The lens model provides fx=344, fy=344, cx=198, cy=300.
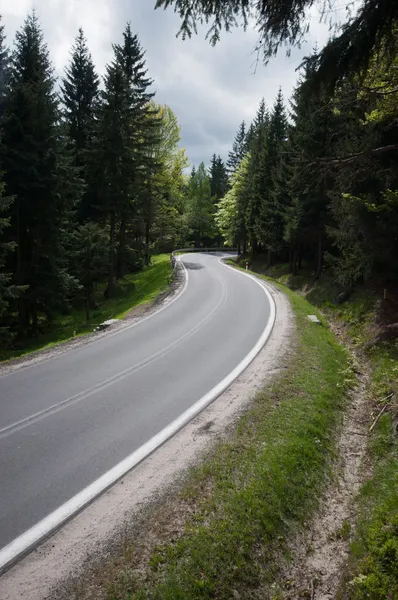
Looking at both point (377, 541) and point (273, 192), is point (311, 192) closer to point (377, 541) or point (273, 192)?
point (273, 192)

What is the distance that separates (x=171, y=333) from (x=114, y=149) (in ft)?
59.7

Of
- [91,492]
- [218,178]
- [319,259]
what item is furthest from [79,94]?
[218,178]

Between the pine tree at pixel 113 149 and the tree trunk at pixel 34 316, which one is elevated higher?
the pine tree at pixel 113 149

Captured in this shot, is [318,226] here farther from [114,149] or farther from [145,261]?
[145,261]

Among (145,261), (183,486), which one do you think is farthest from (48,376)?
(145,261)

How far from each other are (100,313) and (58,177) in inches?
347

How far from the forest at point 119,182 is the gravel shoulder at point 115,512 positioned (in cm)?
589

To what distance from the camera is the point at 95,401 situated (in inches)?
291

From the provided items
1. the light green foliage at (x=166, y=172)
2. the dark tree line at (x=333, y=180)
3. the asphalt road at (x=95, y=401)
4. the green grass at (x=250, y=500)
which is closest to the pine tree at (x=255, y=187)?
the dark tree line at (x=333, y=180)

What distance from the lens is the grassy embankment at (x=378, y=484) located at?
4005 mm

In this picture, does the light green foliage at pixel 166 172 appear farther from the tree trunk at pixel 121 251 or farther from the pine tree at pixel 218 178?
the pine tree at pixel 218 178

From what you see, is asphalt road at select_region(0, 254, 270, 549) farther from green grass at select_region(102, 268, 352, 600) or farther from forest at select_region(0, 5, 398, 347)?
forest at select_region(0, 5, 398, 347)

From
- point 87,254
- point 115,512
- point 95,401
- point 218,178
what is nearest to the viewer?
point 115,512

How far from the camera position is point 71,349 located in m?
11.0
